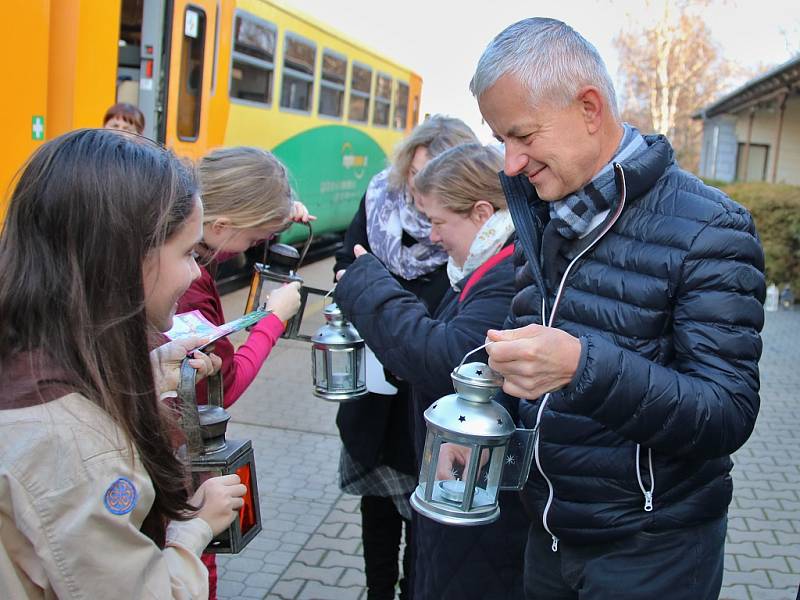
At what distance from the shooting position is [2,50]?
20.3 feet

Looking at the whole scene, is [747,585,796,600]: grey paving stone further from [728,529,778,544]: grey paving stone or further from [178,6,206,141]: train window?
[178,6,206,141]: train window

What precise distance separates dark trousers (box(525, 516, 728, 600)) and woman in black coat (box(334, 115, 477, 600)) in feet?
4.76

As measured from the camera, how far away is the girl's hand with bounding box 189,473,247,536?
1.82 metres

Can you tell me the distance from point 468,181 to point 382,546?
5.54ft

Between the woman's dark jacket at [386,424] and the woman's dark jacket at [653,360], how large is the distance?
1383 mm

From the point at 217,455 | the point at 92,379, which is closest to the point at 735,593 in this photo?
the point at 217,455

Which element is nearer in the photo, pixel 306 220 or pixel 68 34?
pixel 306 220

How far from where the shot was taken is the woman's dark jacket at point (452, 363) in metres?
2.63

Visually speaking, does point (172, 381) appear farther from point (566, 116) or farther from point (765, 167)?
point (765, 167)

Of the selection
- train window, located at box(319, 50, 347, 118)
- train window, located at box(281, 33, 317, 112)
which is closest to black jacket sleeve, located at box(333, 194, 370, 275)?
train window, located at box(281, 33, 317, 112)

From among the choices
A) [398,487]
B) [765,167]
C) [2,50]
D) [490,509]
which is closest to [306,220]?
[398,487]

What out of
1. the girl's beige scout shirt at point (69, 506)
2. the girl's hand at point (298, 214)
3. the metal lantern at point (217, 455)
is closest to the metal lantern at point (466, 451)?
the metal lantern at point (217, 455)

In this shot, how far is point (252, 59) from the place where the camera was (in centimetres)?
1148

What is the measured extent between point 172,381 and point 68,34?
6020 mm
